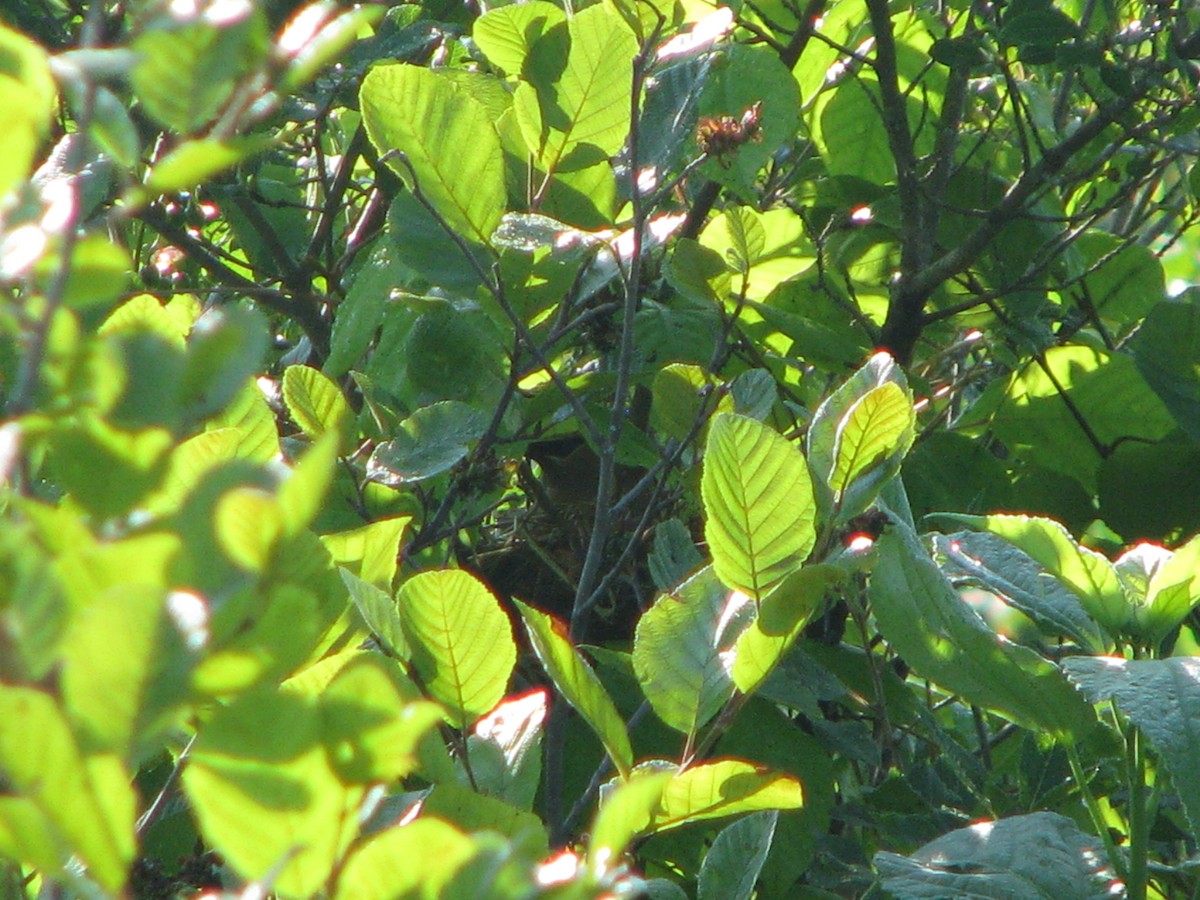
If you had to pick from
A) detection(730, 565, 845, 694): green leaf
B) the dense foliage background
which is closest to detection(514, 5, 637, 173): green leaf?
the dense foliage background

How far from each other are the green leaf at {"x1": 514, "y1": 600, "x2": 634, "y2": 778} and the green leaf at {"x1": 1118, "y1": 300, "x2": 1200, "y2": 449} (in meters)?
0.67

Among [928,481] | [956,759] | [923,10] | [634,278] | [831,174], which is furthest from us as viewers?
[923,10]

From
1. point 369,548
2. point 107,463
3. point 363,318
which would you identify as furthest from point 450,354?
point 107,463

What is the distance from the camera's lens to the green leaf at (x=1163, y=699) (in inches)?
23.9

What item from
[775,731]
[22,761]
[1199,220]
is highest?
[22,761]

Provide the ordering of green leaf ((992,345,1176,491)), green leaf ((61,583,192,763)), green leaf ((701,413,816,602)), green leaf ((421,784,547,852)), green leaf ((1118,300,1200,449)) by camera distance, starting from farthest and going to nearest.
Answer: green leaf ((992,345,1176,491)) < green leaf ((1118,300,1200,449)) < green leaf ((701,413,816,602)) < green leaf ((421,784,547,852)) < green leaf ((61,583,192,763))

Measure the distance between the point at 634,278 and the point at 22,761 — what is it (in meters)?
0.56

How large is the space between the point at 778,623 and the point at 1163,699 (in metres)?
0.19

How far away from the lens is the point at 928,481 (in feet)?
3.84

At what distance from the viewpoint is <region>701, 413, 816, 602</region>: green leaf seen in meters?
0.60

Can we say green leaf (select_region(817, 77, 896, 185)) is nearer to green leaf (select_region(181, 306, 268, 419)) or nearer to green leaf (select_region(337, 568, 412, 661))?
green leaf (select_region(337, 568, 412, 661))

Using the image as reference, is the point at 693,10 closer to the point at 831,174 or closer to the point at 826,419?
the point at 831,174

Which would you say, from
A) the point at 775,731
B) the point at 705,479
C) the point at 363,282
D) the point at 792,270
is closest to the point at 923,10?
the point at 792,270

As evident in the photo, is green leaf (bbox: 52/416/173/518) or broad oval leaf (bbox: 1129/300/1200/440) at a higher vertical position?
green leaf (bbox: 52/416/173/518)
